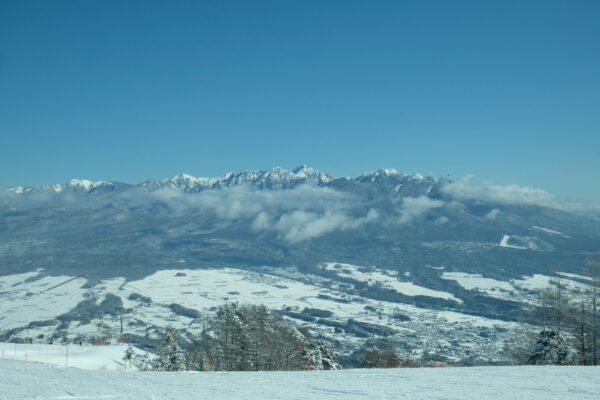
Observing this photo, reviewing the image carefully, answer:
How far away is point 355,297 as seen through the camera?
187 meters

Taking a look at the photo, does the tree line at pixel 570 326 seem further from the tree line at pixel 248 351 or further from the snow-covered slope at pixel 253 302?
the snow-covered slope at pixel 253 302

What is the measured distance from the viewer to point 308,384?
1351 centimetres

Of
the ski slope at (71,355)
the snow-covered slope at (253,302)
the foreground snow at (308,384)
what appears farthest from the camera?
the snow-covered slope at (253,302)

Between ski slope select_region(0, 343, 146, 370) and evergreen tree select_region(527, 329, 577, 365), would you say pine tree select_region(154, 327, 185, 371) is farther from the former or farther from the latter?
evergreen tree select_region(527, 329, 577, 365)

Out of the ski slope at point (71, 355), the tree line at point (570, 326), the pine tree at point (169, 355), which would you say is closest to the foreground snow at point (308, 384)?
the tree line at point (570, 326)

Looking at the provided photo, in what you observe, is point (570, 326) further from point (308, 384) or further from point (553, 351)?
point (308, 384)

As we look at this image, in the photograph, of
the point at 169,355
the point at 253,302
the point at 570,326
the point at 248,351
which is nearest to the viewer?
the point at 570,326

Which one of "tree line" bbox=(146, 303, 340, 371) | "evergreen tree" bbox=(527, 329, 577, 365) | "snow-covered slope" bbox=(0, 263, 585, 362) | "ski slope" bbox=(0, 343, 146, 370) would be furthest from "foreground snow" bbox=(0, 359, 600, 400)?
"snow-covered slope" bbox=(0, 263, 585, 362)

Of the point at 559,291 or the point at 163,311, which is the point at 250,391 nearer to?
the point at 559,291

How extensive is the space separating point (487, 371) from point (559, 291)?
12347 millimetres

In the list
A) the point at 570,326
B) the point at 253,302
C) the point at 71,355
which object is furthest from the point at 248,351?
the point at 253,302

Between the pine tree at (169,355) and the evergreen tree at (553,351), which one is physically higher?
the evergreen tree at (553,351)

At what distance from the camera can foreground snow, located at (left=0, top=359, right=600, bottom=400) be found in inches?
458

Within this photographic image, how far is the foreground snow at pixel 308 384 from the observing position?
11625mm
